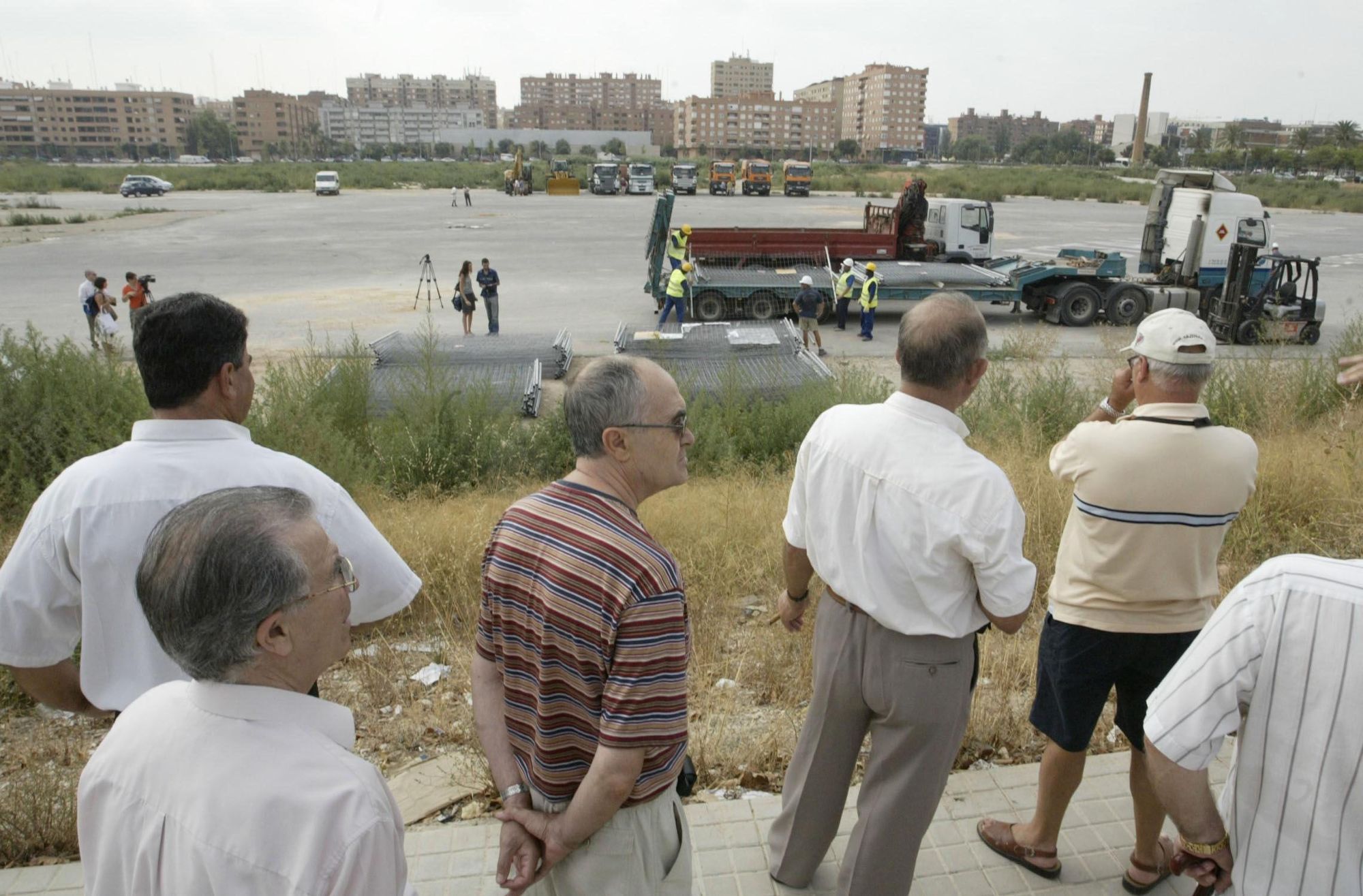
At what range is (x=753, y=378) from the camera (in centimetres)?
1085

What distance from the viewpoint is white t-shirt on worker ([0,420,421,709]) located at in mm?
2150

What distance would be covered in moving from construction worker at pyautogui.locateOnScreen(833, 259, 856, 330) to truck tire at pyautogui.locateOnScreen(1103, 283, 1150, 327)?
5.18m

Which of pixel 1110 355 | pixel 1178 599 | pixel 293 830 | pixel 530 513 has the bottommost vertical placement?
pixel 1110 355

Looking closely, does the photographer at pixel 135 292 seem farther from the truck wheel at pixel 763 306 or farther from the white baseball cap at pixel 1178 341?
the white baseball cap at pixel 1178 341

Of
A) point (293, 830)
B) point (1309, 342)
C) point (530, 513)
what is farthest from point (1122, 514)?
point (1309, 342)

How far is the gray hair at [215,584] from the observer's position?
1.34 m

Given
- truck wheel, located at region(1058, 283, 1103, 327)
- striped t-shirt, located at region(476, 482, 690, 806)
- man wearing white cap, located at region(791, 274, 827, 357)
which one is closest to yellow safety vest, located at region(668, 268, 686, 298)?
man wearing white cap, located at region(791, 274, 827, 357)

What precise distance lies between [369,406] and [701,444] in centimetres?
364

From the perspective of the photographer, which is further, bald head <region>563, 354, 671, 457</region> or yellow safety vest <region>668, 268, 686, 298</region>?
yellow safety vest <region>668, 268, 686, 298</region>

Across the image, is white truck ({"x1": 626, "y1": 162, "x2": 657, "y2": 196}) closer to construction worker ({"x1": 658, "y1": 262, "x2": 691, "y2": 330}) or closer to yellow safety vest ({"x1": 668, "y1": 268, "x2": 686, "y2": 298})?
construction worker ({"x1": 658, "y1": 262, "x2": 691, "y2": 330})

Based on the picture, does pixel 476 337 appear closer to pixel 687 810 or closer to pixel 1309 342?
pixel 687 810

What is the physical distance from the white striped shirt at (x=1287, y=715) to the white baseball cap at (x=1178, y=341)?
1100 millimetres

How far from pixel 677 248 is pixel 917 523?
1550 centimetres

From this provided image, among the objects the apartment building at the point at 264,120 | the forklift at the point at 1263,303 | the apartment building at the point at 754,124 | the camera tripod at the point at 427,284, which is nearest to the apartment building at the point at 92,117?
the apartment building at the point at 264,120
